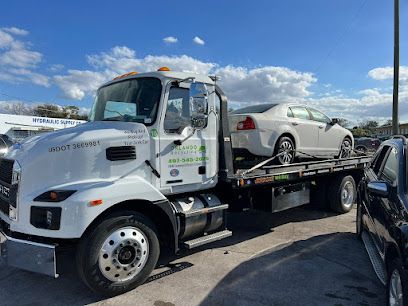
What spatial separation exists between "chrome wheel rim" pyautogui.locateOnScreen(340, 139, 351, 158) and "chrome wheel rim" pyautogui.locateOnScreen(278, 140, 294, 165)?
2.34m

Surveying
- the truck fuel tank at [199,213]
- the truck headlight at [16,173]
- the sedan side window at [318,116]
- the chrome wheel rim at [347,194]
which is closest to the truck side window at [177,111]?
the truck fuel tank at [199,213]

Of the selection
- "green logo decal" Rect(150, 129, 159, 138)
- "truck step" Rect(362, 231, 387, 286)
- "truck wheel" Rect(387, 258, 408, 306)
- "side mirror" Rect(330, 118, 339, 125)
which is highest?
"side mirror" Rect(330, 118, 339, 125)

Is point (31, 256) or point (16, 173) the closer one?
point (31, 256)

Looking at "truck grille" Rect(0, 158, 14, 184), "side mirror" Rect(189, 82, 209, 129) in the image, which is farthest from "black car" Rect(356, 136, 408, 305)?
"truck grille" Rect(0, 158, 14, 184)

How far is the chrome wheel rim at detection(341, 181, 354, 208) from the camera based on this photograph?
333 inches

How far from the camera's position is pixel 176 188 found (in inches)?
202

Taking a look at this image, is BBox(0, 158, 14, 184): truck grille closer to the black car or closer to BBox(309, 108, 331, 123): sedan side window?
the black car

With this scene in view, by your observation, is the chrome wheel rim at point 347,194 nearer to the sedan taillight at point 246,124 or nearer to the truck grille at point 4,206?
the sedan taillight at point 246,124

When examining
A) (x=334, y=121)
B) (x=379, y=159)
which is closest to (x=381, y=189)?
(x=379, y=159)

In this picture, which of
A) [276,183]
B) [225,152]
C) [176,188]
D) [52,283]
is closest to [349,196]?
[276,183]

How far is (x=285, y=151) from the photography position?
7367mm

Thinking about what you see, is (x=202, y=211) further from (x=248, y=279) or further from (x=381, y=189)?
(x=381, y=189)

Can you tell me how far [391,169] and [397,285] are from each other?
1.55 m

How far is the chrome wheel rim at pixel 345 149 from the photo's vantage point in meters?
9.34
